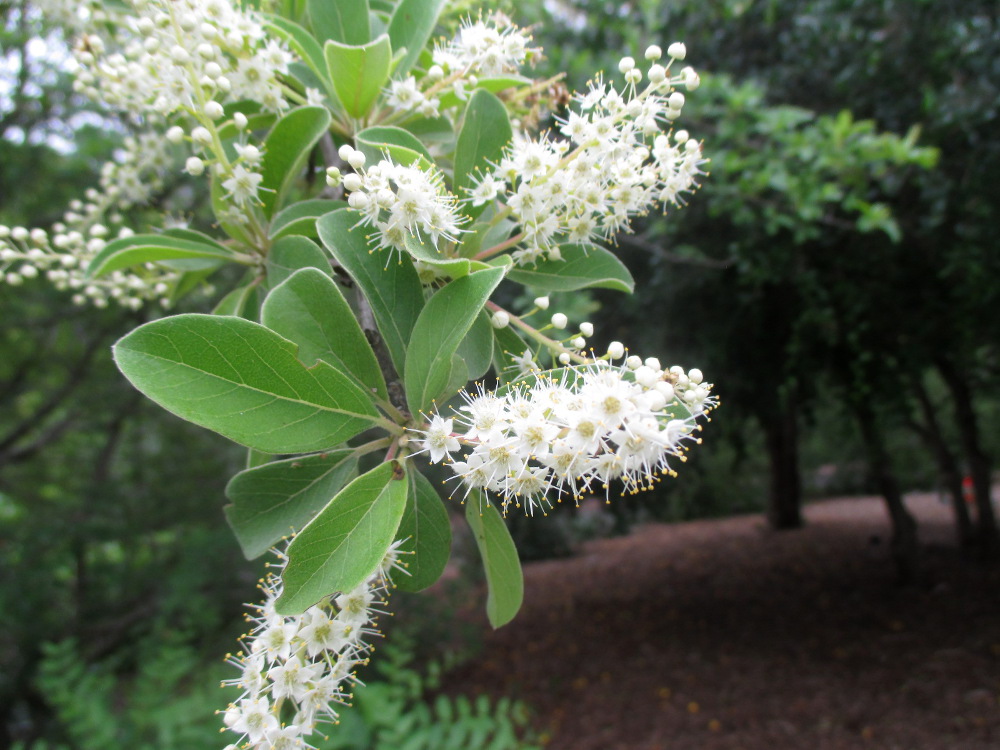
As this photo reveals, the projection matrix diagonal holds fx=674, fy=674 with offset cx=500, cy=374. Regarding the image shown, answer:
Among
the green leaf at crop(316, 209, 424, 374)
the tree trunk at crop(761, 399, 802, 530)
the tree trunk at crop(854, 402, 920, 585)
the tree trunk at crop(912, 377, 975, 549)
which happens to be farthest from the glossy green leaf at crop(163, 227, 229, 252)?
the tree trunk at crop(761, 399, 802, 530)

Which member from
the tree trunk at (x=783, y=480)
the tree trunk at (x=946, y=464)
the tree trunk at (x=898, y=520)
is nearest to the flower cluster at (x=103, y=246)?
the tree trunk at (x=898, y=520)

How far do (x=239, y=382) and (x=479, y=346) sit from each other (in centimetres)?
32

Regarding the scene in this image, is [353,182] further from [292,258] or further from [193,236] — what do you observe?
[193,236]

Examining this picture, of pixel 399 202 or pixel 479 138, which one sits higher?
pixel 479 138

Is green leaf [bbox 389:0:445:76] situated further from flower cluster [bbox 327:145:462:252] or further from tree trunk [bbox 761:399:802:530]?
tree trunk [bbox 761:399:802:530]

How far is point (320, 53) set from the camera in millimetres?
1102

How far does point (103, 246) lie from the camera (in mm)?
1189

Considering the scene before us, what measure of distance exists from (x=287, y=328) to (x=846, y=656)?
251 inches

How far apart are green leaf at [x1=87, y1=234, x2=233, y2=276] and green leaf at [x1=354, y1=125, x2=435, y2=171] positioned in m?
0.31

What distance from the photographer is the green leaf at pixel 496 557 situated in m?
0.93

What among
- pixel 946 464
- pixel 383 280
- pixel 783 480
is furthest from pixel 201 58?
pixel 783 480

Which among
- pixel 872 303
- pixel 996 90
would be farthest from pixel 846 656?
pixel 996 90

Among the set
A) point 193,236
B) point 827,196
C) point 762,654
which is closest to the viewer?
point 193,236

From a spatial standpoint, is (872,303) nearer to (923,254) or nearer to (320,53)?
(923,254)
